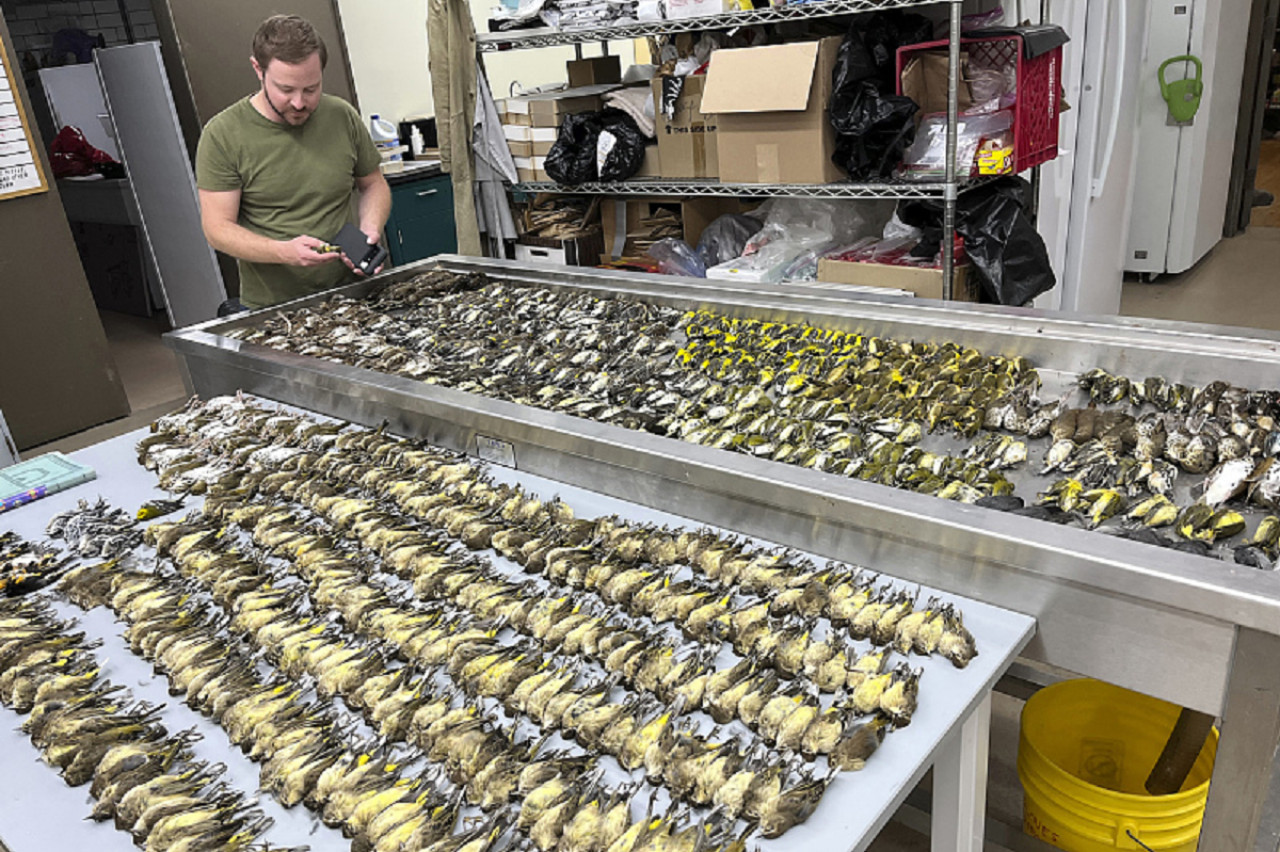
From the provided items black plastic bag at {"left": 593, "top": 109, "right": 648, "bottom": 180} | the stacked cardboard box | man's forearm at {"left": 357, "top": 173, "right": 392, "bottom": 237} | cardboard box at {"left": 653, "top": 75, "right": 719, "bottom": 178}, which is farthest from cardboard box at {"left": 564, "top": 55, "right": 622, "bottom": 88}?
man's forearm at {"left": 357, "top": 173, "right": 392, "bottom": 237}

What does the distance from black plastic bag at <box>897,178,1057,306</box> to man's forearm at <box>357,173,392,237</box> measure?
94.8 inches

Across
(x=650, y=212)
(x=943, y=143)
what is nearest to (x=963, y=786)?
(x=943, y=143)

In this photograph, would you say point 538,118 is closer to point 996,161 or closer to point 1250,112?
point 996,161

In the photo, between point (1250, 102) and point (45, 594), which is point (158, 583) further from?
point (1250, 102)

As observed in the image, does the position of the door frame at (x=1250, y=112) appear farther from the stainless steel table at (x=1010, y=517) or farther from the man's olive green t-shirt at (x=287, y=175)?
the man's olive green t-shirt at (x=287, y=175)

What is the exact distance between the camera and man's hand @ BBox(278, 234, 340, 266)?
314 centimetres

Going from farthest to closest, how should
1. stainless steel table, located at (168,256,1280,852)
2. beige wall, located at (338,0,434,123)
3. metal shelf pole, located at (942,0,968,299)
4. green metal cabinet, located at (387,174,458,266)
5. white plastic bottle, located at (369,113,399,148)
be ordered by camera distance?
beige wall, located at (338,0,434,123) → white plastic bottle, located at (369,113,399,148) → green metal cabinet, located at (387,174,458,266) → metal shelf pole, located at (942,0,968,299) → stainless steel table, located at (168,256,1280,852)

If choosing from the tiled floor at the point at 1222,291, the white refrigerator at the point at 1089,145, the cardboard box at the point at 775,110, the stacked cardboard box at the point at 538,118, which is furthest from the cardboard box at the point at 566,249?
the tiled floor at the point at 1222,291

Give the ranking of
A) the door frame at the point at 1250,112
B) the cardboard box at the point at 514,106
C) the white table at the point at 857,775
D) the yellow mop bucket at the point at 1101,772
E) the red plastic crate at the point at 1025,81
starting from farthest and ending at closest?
the door frame at the point at 1250,112 < the cardboard box at the point at 514,106 < the red plastic crate at the point at 1025,81 < the yellow mop bucket at the point at 1101,772 < the white table at the point at 857,775

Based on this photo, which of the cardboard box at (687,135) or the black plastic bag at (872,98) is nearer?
the black plastic bag at (872,98)

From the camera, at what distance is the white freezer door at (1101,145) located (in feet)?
14.5

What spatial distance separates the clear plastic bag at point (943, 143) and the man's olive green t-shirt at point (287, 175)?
2.27m

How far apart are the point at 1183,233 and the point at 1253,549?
19.8 feet

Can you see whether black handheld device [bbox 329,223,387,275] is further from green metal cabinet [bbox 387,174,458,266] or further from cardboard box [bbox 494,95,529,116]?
green metal cabinet [bbox 387,174,458,266]
